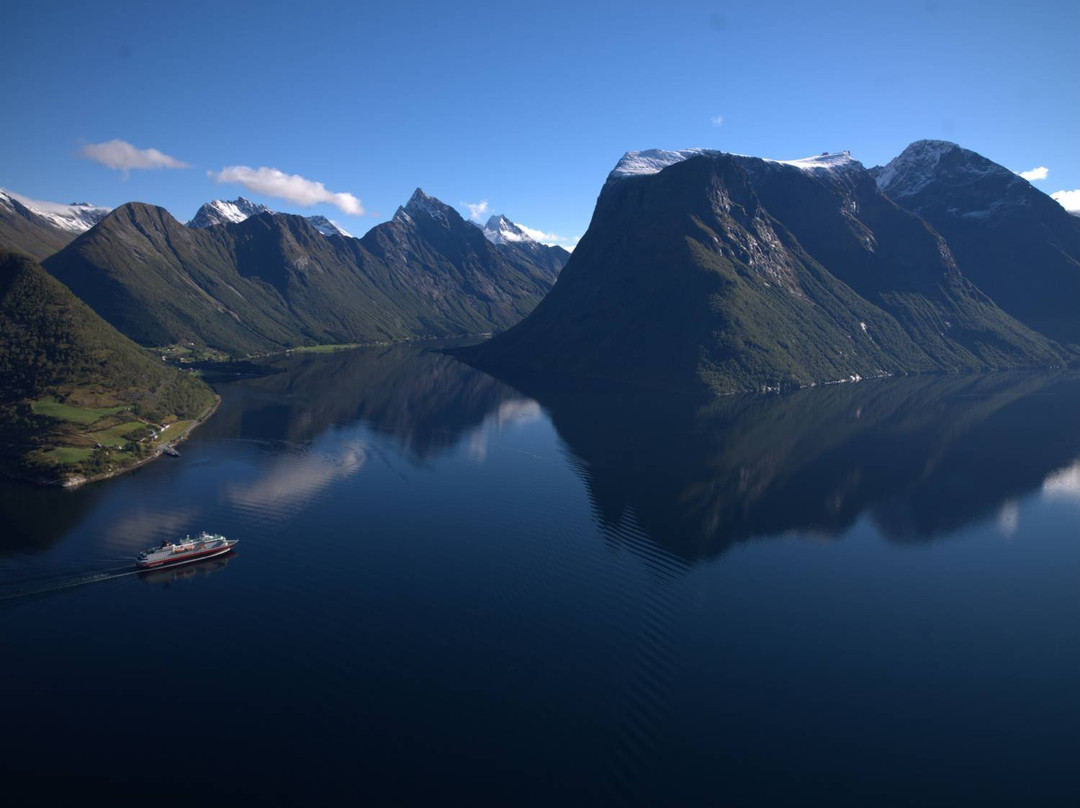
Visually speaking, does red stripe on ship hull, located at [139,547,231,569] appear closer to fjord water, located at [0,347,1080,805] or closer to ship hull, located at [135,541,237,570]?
ship hull, located at [135,541,237,570]

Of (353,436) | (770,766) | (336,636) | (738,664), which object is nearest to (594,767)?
(770,766)

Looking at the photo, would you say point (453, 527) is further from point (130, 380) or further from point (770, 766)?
point (130, 380)

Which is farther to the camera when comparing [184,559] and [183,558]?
[184,559]

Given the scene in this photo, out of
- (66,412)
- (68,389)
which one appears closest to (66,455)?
(66,412)

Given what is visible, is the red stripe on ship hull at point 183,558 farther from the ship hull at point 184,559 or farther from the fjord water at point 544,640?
the fjord water at point 544,640

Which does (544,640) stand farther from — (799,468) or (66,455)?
(66,455)
